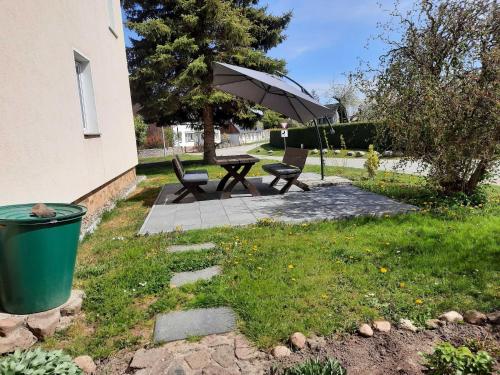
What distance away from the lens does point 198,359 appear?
2.55 metres

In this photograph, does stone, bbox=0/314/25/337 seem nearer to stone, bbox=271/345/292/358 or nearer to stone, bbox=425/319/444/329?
stone, bbox=271/345/292/358

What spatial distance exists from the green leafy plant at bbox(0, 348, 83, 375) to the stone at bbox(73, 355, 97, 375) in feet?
1.07

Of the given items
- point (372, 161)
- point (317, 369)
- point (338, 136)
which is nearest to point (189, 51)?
point (372, 161)

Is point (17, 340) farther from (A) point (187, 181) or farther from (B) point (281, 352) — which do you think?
(A) point (187, 181)

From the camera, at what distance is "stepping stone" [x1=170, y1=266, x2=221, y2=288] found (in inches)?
151

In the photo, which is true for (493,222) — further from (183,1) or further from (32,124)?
(183,1)

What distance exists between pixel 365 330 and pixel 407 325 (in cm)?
37

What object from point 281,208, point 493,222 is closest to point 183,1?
point 281,208

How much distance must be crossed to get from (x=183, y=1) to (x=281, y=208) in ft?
42.5

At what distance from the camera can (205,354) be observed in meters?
2.61

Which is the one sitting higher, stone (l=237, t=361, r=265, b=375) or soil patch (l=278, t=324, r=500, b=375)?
soil patch (l=278, t=324, r=500, b=375)

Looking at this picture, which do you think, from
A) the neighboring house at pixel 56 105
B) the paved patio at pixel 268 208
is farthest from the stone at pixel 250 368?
the paved patio at pixel 268 208

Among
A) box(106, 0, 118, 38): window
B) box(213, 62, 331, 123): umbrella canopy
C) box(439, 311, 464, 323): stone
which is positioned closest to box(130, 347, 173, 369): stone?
box(439, 311, 464, 323): stone

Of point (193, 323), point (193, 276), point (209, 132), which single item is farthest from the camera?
point (209, 132)
